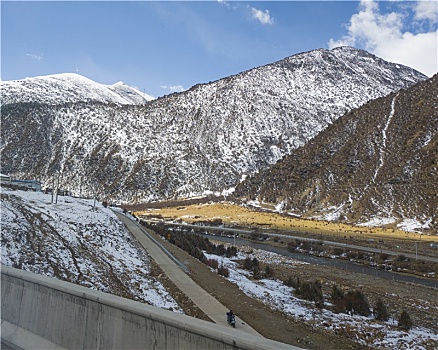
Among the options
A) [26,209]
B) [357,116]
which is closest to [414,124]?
[357,116]

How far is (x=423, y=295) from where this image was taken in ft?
72.3

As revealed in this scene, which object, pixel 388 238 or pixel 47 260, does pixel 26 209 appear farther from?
pixel 388 238

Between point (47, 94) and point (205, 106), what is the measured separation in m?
→ 106

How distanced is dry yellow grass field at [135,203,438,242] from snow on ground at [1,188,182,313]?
123 feet

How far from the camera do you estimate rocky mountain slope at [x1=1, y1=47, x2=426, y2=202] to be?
11150 centimetres

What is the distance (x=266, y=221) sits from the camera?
68.4 metres

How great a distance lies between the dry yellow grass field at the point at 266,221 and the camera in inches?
2115

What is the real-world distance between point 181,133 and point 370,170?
6245 cm

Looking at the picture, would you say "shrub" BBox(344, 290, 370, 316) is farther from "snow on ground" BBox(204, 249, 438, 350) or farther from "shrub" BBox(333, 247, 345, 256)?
"shrub" BBox(333, 247, 345, 256)

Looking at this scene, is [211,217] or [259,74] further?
[259,74]

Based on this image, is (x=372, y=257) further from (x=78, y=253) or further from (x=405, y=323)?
(x=78, y=253)

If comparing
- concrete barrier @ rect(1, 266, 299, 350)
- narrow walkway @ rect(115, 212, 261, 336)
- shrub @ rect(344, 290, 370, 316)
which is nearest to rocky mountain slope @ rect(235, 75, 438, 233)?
shrub @ rect(344, 290, 370, 316)

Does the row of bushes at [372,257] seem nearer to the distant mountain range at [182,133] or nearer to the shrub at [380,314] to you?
the shrub at [380,314]

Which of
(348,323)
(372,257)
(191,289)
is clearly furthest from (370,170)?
(191,289)
